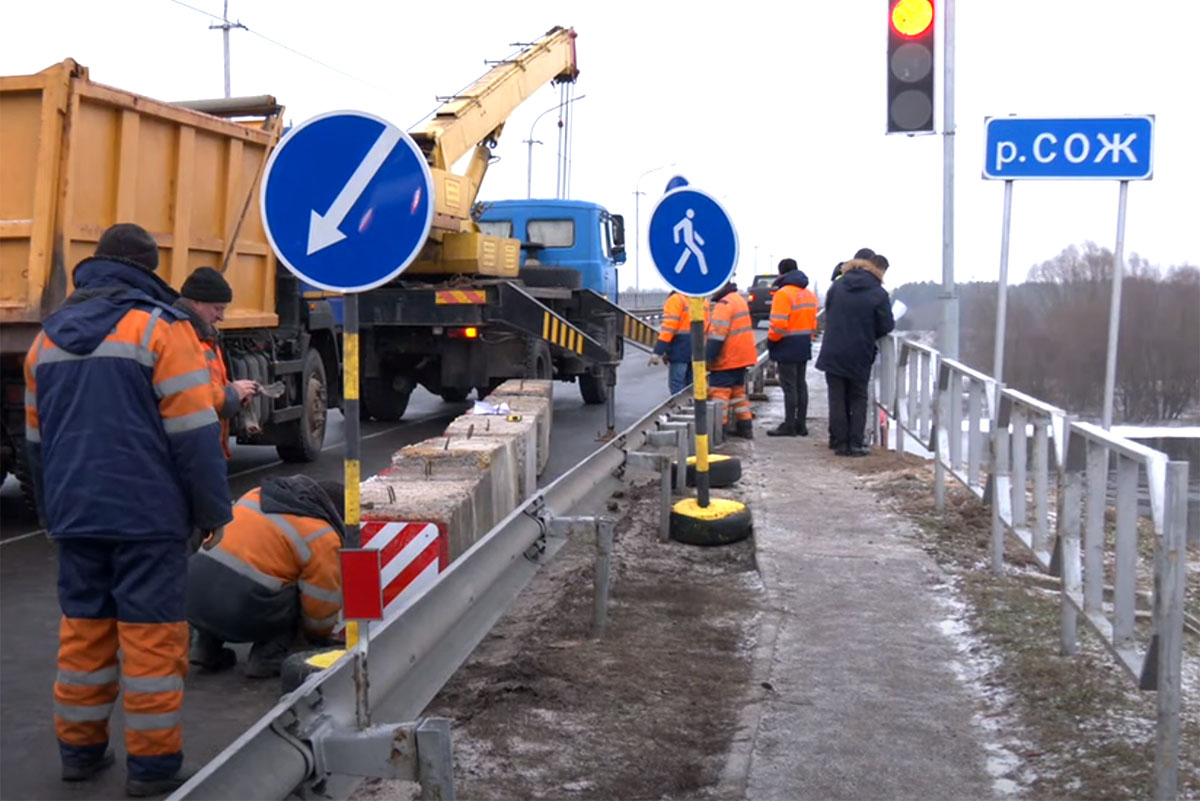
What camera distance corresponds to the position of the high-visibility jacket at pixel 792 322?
1479 centimetres

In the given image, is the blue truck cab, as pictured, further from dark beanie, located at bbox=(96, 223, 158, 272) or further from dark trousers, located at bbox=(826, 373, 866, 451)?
dark beanie, located at bbox=(96, 223, 158, 272)

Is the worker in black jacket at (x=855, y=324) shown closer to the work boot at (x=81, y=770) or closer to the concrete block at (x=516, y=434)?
Result: the concrete block at (x=516, y=434)

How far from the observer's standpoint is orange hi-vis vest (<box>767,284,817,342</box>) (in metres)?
14.9

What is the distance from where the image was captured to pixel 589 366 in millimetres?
18859

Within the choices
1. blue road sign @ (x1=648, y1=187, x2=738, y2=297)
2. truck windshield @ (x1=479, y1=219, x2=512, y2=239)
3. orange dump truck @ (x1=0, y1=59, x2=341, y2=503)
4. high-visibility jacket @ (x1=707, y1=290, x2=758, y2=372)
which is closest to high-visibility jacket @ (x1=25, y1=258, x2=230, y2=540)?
orange dump truck @ (x1=0, y1=59, x2=341, y2=503)

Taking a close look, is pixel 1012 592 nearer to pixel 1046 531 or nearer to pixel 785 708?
pixel 1046 531

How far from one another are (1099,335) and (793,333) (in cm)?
443

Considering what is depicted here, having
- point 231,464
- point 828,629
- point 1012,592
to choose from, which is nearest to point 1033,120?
point 1012,592

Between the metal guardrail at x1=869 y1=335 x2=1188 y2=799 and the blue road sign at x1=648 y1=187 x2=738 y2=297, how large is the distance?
157cm

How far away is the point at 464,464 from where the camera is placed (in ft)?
26.3

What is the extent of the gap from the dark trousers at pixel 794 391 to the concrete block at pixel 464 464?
21.9 ft

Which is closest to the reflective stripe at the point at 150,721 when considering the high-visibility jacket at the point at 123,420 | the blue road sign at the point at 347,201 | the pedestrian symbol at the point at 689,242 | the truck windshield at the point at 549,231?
the high-visibility jacket at the point at 123,420

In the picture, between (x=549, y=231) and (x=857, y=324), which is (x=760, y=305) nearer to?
(x=549, y=231)

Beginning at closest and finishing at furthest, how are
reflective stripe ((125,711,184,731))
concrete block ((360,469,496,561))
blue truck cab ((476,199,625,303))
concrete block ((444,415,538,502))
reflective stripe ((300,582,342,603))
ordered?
reflective stripe ((125,711,184,731)) → reflective stripe ((300,582,342,603)) → concrete block ((360,469,496,561)) → concrete block ((444,415,538,502)) → blue truck cab ((476,199,625,303))
